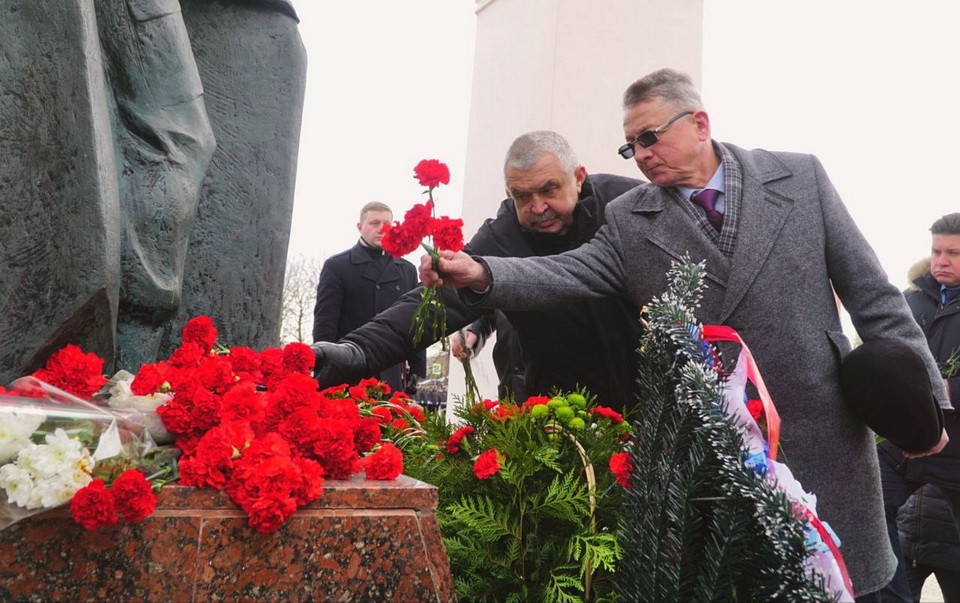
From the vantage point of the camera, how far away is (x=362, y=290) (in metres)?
5.66

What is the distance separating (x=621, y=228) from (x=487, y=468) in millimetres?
1030

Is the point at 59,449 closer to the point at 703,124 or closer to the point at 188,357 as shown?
the point at 188,357

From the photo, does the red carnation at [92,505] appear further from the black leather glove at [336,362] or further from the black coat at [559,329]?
the black coat at [559,329]

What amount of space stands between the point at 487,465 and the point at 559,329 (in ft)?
4.00

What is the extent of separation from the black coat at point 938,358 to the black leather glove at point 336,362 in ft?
8.63

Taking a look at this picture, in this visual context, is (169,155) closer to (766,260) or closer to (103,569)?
(103,569)

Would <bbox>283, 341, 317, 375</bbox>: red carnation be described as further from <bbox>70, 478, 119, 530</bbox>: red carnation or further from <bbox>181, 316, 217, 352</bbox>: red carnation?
<bbox>70, 478, 119, 530</bbox>: red carnation

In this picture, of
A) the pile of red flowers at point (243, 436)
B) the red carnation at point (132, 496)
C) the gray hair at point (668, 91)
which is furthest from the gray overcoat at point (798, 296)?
the red carnation at point (132, 496)

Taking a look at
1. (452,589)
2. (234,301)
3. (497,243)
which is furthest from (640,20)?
(452,589)

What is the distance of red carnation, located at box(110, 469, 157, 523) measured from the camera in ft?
3.90

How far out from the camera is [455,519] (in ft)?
5.98

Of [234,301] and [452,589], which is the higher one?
[234,301]

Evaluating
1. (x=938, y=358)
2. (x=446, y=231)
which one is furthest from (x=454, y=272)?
(x=938, y=358)

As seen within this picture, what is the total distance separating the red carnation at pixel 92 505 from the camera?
1.17 meters
